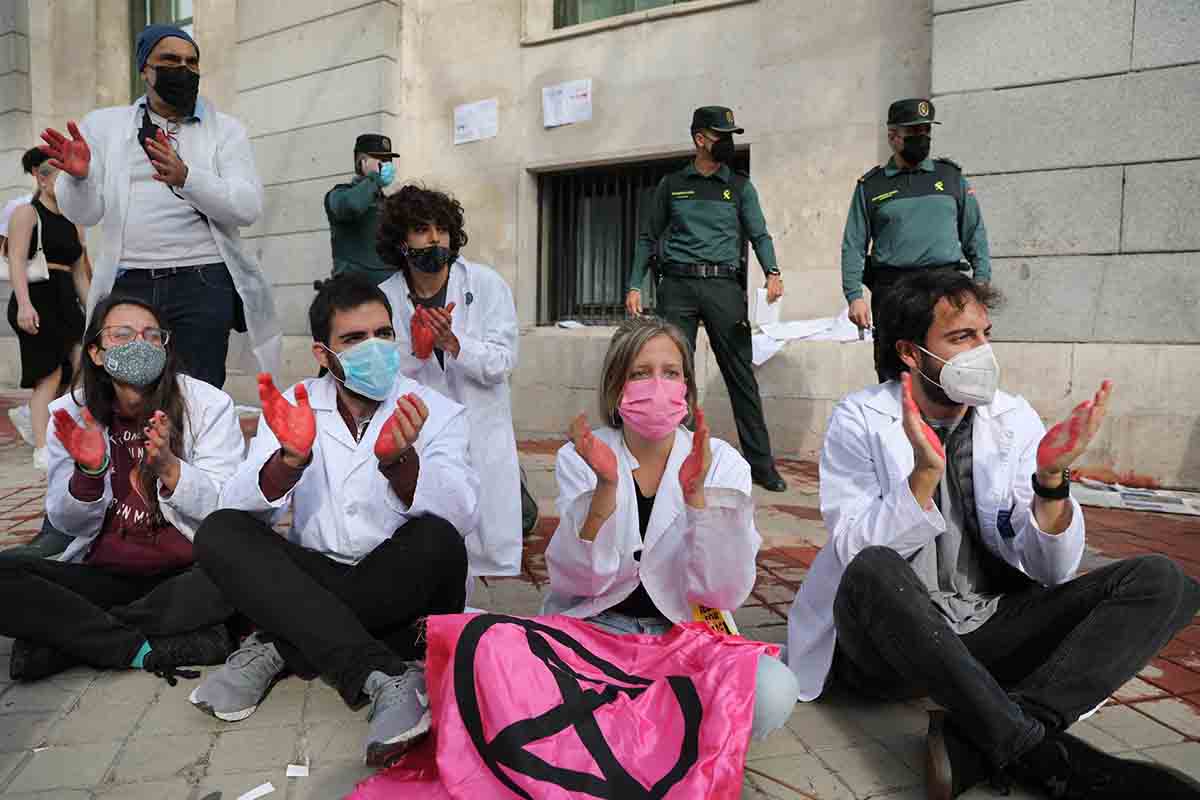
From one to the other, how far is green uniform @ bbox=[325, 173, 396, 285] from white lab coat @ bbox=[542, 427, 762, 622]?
2923 mm

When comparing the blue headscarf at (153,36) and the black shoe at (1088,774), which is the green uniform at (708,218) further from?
the black shoe at (1088,774)

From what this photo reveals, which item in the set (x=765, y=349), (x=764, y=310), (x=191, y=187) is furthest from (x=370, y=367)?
(x=764, y=310)

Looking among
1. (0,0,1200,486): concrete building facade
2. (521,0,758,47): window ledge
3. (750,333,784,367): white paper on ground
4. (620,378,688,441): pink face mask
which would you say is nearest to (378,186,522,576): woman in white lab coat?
(620,378,688,441): pink face mask

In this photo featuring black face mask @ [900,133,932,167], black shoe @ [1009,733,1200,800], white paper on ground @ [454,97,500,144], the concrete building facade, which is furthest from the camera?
white paper on ground @ [454,97,500,144]

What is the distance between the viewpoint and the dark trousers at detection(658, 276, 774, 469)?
18.4 feet

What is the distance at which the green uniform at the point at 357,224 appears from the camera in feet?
16.2

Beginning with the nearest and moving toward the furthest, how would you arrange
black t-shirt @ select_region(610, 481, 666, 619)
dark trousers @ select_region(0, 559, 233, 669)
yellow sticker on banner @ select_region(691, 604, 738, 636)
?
yellow sticker on banner @ select_region(691, 604, 738, 636) < black t-shirt @ select_region(610, 481, 666, 619) < dark trousers @ select_region(0, 559, 233, 669)

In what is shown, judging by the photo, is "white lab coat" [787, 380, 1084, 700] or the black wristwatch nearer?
the black wristwatch

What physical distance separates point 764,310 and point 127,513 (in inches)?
202

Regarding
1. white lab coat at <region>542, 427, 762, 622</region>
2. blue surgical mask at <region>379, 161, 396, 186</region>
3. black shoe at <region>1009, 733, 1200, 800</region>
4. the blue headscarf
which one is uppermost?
the blue headscarf

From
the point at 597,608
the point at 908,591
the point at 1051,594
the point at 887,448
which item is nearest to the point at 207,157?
the point at 597,608

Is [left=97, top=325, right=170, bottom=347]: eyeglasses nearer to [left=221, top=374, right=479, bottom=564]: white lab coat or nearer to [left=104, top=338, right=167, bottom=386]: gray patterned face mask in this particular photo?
[left=104, top=338, right=167, bottom=386]: gray patterned face mask

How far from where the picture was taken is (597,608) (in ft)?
7.97

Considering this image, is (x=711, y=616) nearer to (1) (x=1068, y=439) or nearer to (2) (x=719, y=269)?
(1) (x=1068, y=439)
